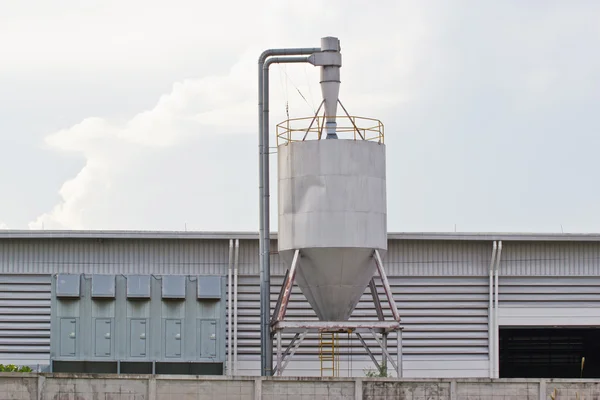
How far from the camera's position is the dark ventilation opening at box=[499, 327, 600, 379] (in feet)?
160

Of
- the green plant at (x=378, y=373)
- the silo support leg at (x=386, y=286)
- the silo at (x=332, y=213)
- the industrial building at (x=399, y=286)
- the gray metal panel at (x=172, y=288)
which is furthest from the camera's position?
the industrial building at (x=399, y=286)

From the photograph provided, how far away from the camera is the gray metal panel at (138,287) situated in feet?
111

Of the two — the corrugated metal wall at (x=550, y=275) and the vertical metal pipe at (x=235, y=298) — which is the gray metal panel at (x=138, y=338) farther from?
the corrugated metal wall at (x=550, y=275)

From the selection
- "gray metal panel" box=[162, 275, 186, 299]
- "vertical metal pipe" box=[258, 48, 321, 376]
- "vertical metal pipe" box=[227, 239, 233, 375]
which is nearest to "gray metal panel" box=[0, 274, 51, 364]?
"gray metal panel" box=[162, 275, 186, 299]

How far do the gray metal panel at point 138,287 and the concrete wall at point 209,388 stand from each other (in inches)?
308

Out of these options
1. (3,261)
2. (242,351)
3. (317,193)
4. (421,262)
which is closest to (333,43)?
(317,193)

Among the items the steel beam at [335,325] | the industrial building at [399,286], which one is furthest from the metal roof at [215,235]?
the steel beam at [335,325]

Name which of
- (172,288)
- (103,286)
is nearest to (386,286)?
(172,288)

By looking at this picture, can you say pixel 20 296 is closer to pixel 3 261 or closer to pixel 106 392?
pixel 3 261

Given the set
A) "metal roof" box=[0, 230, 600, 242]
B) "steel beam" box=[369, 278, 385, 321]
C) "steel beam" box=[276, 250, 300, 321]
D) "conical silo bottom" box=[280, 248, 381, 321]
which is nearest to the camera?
"steel beam" box=[276, 250, 300, 321]

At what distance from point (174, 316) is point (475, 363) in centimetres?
980

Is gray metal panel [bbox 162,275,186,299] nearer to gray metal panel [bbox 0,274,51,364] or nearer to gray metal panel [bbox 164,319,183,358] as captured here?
gray metal panel [bbox 164,319,183,358]

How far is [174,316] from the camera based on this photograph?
33.9m

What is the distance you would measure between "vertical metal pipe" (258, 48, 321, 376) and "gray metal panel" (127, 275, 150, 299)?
169 inches
